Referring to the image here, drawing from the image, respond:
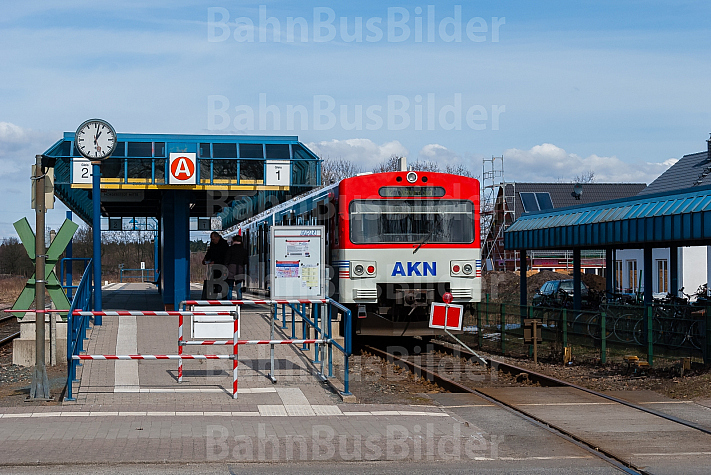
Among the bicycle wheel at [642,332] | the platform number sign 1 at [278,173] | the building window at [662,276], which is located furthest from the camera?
the building window at [662,276]

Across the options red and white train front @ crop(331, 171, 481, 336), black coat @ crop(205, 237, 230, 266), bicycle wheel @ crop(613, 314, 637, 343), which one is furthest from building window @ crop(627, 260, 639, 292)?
black coat @ crop(205, 237, 230, 266)

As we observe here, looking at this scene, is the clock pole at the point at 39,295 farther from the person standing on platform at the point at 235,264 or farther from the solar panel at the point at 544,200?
the solar panel at the point at 544,200

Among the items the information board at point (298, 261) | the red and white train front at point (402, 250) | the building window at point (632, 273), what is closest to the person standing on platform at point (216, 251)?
the red and white train front at point (402, 250)

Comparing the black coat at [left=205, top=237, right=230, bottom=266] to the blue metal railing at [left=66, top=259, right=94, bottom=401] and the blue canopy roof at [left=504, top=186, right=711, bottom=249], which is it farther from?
the blue canopy roof at [left=504, top=186, right=711, bottom=249]

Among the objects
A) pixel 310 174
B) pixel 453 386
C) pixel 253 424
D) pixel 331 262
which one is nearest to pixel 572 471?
pixel 253 424

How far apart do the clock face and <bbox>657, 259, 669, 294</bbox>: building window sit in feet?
98.0

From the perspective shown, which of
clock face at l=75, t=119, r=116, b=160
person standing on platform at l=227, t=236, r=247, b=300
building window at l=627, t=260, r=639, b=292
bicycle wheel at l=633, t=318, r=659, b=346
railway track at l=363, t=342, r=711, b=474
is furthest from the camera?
Result: building window at l=627, t=260, r=639, b=292

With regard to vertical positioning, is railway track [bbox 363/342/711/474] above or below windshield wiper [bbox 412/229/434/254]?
below

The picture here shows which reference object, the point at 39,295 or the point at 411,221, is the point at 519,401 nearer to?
the point at 411,221

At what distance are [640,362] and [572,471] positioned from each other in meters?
7.72

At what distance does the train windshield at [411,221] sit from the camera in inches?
645

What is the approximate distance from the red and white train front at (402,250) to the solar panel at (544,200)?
39.7m

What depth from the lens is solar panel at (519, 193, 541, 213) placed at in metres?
55.0

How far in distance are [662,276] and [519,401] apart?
3021 centimetres
